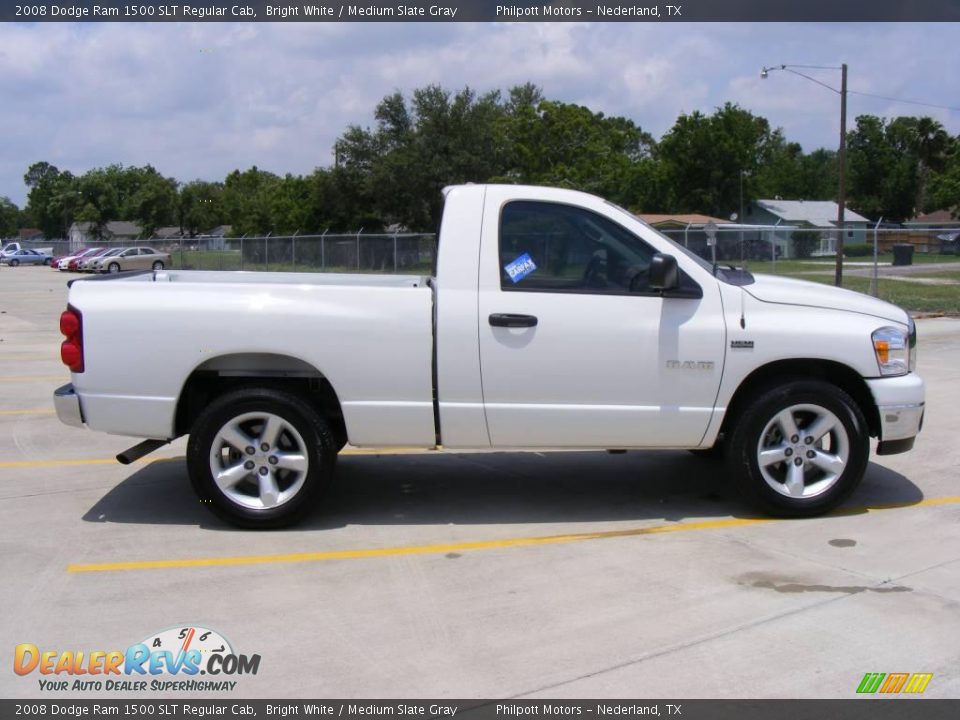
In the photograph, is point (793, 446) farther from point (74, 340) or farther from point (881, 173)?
point (881, 173)

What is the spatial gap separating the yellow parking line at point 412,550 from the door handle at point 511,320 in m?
1.27

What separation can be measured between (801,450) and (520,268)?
2.06m

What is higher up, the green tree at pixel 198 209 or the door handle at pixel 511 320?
the green tree at pixel 198 209

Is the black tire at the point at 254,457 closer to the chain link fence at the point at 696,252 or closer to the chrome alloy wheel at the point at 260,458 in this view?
the chrome alloy wheel at the point at 260,458

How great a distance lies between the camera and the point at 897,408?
6.11 m

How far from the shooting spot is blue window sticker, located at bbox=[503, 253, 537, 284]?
599 centimetres

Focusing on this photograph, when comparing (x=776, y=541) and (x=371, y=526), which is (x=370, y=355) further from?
(x=776, y=541)

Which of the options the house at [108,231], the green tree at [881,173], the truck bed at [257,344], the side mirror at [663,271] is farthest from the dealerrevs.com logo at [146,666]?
the house at [108,231]

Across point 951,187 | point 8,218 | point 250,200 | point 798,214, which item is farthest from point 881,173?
point 8,218

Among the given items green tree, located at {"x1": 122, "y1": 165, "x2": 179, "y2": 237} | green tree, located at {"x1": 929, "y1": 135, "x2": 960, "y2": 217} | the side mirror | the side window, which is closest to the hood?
the side mirror

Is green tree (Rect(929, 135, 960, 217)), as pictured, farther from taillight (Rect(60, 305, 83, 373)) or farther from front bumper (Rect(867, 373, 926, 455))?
taillight (Rect(60, 305, 83, 373))

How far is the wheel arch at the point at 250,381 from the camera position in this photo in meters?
6.05

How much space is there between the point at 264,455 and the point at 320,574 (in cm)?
98
